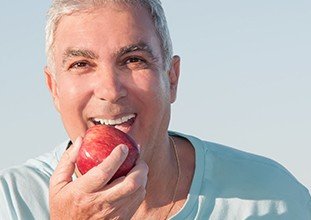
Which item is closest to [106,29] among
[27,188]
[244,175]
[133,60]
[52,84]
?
[133,60]

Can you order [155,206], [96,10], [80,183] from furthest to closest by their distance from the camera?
[155,206]
[96,10]
[80,183]

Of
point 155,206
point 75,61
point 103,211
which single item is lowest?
point 155,206

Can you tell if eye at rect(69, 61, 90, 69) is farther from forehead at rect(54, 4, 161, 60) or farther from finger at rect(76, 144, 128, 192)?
finger at rect(76, 144, 128, 192)

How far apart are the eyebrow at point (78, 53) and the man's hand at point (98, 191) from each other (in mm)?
715

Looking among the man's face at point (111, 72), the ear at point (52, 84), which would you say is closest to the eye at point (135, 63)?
the man's face at point (111, 72)

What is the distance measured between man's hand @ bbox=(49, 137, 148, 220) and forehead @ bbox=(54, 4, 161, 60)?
828mm

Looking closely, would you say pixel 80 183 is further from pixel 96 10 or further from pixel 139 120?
pixel 96 10

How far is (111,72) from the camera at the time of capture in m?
6.43

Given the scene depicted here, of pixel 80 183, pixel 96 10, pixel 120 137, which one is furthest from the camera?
pixel 96 10

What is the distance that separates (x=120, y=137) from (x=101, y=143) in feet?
0.48

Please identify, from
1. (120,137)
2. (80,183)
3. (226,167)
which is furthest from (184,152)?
(80,183)

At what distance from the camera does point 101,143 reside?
6.12 meters

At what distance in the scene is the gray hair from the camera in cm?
672

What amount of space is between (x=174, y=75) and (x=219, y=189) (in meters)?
0.96
